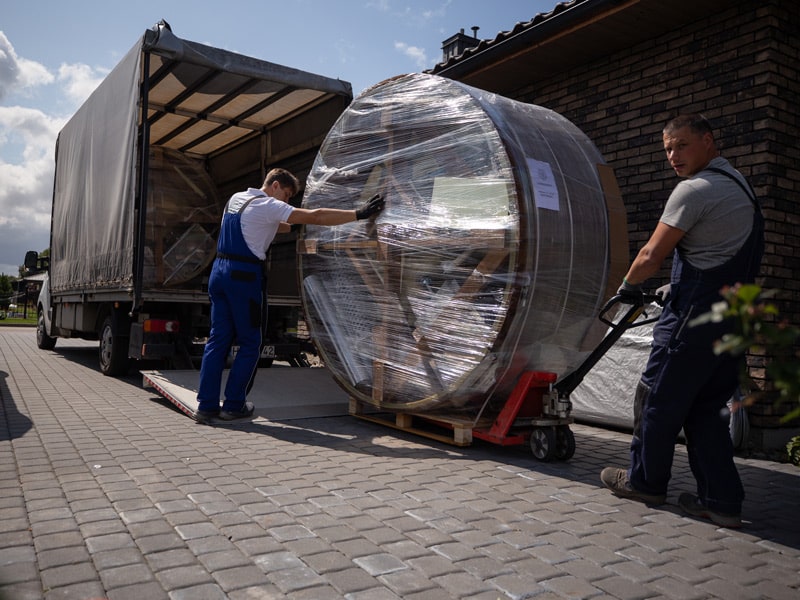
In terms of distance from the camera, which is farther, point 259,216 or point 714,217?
point 259,216

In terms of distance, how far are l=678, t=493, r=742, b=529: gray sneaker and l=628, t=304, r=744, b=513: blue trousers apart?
33 mm

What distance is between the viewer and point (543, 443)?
4.84 m

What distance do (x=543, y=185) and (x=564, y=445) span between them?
184 cm

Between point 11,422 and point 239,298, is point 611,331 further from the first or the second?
point 11,422

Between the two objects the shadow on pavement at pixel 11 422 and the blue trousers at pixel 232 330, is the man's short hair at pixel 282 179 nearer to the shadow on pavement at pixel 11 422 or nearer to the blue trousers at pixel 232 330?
the blue trousers at pixel 232 330

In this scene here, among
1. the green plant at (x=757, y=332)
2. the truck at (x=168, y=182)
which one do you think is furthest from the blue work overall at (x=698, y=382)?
the truck at (x=168, y=182)

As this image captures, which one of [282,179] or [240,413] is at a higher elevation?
[282,179]

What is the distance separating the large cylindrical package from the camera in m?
4.67

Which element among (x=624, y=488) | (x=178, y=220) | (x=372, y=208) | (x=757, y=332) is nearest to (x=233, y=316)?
(x=372, y=208)

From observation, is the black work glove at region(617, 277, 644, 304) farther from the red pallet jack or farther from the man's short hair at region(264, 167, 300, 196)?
the man's short hair at region(264, 167, 300, 196)

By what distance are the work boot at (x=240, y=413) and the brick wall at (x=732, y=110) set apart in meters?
3.87

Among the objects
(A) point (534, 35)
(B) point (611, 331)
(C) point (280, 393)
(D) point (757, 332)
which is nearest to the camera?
(D) point (757, 332)

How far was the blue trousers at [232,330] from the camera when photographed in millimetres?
5906

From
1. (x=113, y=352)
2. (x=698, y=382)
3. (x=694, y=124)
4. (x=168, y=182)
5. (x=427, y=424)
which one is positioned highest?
(x=168, y=182)
